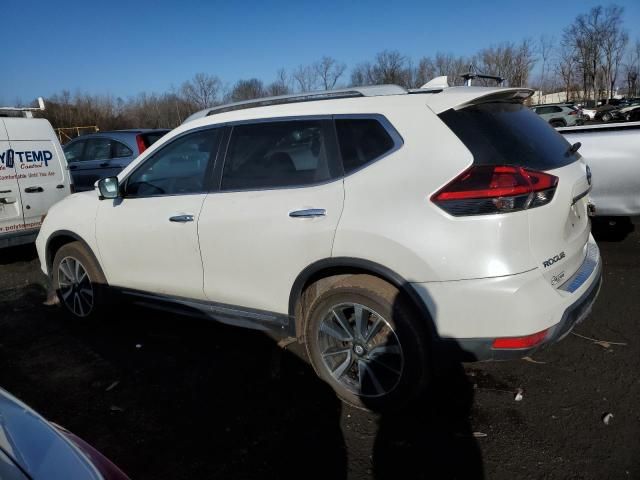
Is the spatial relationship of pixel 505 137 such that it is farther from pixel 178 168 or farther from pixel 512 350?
pixel 178 168

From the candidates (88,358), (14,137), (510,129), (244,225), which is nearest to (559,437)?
(510,129)

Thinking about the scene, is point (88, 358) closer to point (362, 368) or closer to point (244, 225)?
point (244, 225)

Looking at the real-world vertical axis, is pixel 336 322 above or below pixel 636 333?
above

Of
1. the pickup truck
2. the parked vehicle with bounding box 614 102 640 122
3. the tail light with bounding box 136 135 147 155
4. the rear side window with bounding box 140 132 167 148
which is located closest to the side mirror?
the pickup truck

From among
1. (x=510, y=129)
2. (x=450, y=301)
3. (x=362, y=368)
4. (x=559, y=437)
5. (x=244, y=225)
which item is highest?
(x=510, y=129)

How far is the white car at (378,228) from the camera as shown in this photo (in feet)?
8.42

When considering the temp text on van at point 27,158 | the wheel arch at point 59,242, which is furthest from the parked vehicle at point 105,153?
the wheel arch at point 59,242

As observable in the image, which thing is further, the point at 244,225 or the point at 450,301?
the point at 244,225

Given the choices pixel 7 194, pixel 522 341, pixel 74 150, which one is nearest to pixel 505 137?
pixel 522 341

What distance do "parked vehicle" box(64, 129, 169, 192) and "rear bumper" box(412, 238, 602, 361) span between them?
810cm

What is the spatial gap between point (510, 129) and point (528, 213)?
1.99 ft

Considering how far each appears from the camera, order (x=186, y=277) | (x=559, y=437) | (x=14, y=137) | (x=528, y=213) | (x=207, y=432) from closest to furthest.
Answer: (x=528, y=213), (x=559, y=437), (x=207, y=432), (x=186, y=277), (x=14, y=137)

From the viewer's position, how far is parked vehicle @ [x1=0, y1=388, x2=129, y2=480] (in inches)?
54.1

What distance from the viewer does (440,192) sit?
260cm
